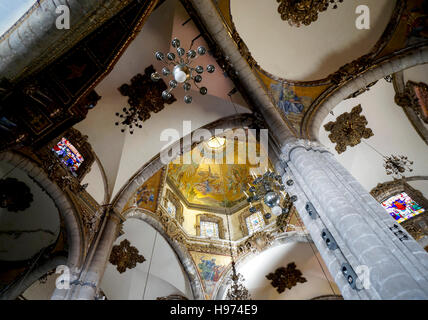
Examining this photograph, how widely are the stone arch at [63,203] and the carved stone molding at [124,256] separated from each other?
4223 mm

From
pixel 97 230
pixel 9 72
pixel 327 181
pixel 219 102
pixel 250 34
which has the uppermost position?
pixel 250 34

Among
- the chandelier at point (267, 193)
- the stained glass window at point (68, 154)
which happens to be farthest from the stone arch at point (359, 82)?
the stained glass window at point (68, 154)

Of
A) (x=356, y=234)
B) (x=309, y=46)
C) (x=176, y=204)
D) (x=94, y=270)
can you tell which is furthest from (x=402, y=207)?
(x=94, y=270)

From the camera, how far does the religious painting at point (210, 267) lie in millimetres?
11672

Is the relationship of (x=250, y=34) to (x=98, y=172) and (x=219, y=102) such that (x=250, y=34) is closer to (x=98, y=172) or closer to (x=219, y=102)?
(x=219, y=102)

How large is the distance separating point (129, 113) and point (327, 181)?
6559 millimetres

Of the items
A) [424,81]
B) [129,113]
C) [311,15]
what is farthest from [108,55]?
[424,81]

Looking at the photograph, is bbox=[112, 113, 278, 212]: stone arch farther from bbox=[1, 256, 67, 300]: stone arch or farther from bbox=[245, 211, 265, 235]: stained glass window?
bbox=[245, 211, 265, 235]: stained glass window

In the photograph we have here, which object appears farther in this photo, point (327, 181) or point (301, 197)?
point (301, 197)

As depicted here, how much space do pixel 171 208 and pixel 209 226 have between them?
2.45m

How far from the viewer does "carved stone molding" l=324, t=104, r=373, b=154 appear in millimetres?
10234

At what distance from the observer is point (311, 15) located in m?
7.79

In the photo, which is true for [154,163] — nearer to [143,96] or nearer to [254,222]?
[143,96]

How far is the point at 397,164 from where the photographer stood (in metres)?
10.7
